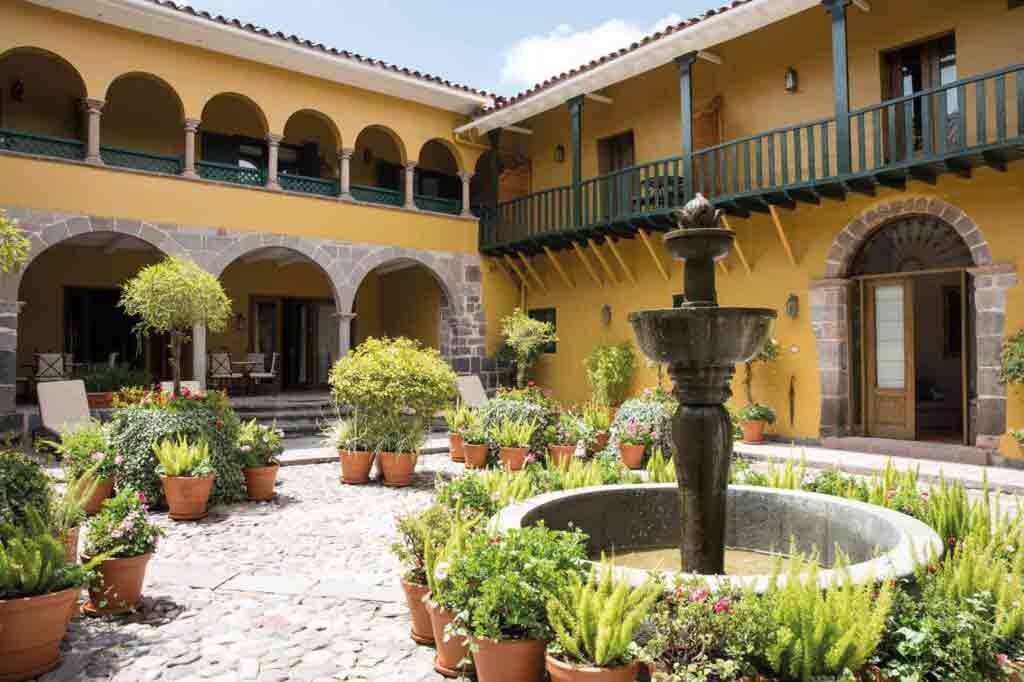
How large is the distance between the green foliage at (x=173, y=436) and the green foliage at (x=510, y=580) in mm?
4015

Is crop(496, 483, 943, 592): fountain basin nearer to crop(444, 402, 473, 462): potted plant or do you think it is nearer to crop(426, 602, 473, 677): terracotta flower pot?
crop(426, 602, 473, 677): terracotta flower pot

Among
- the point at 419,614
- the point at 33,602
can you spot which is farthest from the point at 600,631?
the point at 33,602

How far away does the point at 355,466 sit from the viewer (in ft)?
25.2

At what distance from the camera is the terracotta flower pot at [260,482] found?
22.2ft

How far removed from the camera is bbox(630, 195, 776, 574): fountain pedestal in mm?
3367

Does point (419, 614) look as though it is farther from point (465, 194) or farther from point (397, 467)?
point (465, 194)

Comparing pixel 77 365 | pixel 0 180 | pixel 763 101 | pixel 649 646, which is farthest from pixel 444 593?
pixel 77 365

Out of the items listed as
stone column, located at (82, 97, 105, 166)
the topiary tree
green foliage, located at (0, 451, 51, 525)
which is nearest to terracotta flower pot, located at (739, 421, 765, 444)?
the topiary tree

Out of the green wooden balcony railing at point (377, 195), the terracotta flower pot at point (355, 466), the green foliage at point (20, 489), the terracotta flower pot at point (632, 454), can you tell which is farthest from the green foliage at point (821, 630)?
the green wooden balcony railing at point (377, 195)

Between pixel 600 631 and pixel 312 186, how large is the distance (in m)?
11.6

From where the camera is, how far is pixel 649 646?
261 cm

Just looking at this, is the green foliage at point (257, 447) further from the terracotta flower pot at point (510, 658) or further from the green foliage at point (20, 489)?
the terracotta flower pot at point (510, 658)

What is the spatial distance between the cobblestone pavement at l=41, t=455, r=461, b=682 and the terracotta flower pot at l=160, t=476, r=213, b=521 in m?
0.12

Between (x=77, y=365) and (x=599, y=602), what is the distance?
12566mm
